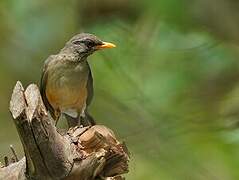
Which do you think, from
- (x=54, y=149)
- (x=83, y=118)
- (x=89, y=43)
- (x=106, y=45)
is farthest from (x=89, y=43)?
(x=54, y=149)

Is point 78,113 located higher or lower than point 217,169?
higher

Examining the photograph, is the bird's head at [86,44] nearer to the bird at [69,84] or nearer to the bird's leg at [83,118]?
the bird at [69,84]

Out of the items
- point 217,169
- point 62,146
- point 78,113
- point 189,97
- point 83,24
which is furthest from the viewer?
point 83,24

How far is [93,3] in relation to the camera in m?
6.75

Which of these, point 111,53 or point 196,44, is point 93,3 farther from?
point 196,44

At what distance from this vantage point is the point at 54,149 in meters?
3.91

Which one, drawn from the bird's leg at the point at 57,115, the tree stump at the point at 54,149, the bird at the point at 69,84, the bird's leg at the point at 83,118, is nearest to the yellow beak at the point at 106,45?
the bird at the point at 69,84

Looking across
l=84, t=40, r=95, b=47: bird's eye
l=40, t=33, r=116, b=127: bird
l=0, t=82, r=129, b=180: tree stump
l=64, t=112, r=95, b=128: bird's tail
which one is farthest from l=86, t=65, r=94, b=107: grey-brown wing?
l=0, t=82, r=129, b=180: tree stump

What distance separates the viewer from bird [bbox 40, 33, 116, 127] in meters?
6.03

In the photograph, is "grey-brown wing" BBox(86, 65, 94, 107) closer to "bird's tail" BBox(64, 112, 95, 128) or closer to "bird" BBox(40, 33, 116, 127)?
"bird" BBox(40, 33, 116, 127)

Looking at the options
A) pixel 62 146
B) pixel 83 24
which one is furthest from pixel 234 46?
pixel 62 146

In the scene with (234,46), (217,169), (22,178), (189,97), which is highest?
(234,46)

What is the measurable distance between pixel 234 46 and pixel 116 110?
102cm

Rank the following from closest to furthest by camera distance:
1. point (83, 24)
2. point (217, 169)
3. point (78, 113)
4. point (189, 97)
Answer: point (217, 169)
point (189, 97)
point (78, 113)
point (83, 24)
